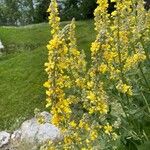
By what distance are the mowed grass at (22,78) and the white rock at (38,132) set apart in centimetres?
50

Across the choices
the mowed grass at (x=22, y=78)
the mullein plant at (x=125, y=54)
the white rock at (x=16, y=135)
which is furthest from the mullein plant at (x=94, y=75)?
the mowed grass at (x=22, y=78)

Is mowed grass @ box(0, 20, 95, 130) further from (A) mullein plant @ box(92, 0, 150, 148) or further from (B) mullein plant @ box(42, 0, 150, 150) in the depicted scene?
(A) mullein plant @ box(92, 0, 150, 148)

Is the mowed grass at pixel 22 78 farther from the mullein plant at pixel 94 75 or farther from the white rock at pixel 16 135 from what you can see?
the mullein plant at pixel 94 75

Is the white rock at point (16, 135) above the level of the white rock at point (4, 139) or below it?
above

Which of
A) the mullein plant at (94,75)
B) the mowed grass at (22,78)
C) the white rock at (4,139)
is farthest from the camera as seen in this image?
the mowed grass at (22,78)

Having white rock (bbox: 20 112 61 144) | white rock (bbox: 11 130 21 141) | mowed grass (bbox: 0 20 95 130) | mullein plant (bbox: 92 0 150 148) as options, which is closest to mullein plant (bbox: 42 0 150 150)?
mullein plant (bbox: 92 0 150 148)

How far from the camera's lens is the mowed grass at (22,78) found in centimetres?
1334

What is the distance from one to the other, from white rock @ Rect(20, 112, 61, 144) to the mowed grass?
0.50 meters

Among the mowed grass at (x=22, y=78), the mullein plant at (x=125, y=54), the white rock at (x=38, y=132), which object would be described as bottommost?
the mowed grass at (x=22, y=78)

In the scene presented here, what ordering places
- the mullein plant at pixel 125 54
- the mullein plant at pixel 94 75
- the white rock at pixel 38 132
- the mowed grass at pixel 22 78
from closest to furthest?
1. the mullein plant at pixel 94 75
2. the mullein plant at pixel 125 54
3. the white rock at pixel 38 132
4. the mowed grass at pixel 22 78

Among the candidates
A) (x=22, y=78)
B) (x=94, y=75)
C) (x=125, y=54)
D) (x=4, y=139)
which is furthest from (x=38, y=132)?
(x=94, y=75)

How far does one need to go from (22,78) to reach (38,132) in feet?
13.2

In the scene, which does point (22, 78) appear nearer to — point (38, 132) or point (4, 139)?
point (4, 139)

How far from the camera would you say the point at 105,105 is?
13.8 feet
